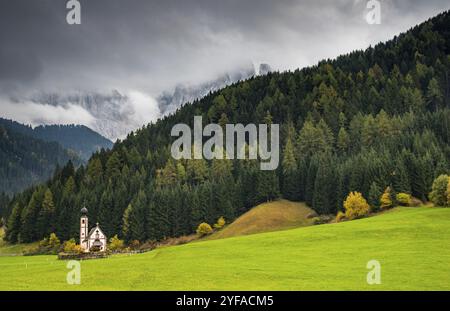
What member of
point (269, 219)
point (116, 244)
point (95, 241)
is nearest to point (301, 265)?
point (269, 219)

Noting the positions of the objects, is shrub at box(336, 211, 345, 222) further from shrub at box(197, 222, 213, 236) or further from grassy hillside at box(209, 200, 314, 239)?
shrub at box(197, 222, 213, 236)

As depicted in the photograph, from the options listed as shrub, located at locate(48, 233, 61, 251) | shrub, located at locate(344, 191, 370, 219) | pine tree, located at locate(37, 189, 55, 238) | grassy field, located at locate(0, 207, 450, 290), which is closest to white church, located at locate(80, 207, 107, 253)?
shrub, located at locate(48, 233, 61, 251)

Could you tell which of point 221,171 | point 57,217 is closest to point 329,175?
point 221,171

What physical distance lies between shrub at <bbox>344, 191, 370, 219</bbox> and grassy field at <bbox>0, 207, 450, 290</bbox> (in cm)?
2139

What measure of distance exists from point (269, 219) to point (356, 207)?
2243 centimetres

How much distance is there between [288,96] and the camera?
19688 centimetres

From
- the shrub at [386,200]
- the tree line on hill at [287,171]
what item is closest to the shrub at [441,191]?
the shrub at [386,200]

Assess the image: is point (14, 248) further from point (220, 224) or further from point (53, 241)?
point (220, 224)

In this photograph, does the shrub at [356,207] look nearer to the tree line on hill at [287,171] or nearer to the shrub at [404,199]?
the tree line on hill at [287,171]

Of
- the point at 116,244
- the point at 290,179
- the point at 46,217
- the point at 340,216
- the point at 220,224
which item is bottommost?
the point at 116,244

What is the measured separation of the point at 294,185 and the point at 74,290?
93728 mm

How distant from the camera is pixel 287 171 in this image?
131m

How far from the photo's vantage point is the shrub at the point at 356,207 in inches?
3863

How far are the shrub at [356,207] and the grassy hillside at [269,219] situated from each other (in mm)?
11722
